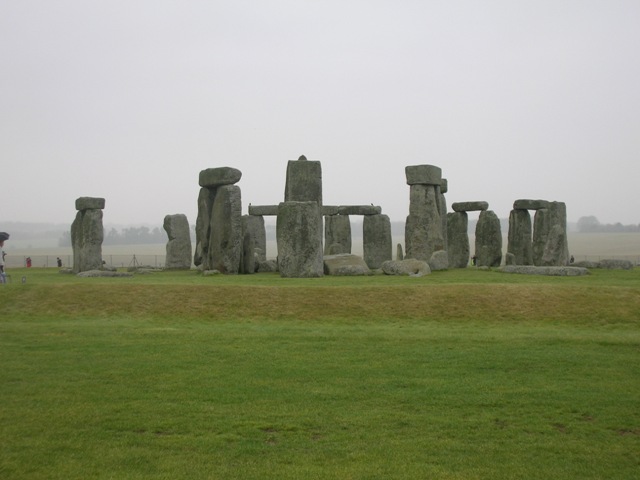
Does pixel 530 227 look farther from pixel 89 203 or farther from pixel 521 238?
pixel 89 203

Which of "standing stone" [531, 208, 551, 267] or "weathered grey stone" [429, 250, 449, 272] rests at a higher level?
"standing stone" [531, 208, 551, 267]

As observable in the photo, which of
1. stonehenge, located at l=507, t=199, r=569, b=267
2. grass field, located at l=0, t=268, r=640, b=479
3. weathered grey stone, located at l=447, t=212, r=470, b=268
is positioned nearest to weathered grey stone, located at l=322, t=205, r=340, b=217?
weathered grey stone, located at l=447, t=212, r=470, b=268

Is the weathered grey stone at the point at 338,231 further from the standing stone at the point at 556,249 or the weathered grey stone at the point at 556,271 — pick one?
the weathered grey stone at the point at 556,271

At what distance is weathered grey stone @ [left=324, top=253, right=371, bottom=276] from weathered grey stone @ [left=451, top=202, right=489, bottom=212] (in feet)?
29.3

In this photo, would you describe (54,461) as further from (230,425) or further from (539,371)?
(539,371)

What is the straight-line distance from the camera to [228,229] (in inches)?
896

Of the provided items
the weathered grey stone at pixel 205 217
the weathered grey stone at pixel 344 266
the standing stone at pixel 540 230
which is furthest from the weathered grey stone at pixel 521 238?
the weathered grey stone at pixel 205 217

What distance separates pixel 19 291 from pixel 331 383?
10.1 metres

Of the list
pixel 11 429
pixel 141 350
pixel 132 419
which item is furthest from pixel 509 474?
pixel 141 350

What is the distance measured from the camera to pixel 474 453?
6887 mm

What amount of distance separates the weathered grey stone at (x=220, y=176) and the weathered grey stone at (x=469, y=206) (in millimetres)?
11015

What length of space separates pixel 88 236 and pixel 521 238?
17465 mm

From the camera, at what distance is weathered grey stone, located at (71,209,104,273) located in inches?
969

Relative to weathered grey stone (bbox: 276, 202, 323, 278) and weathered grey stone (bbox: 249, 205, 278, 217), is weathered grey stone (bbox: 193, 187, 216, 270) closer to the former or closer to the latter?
weathered grey stone (bbox: 276, 202, 323, 278)
